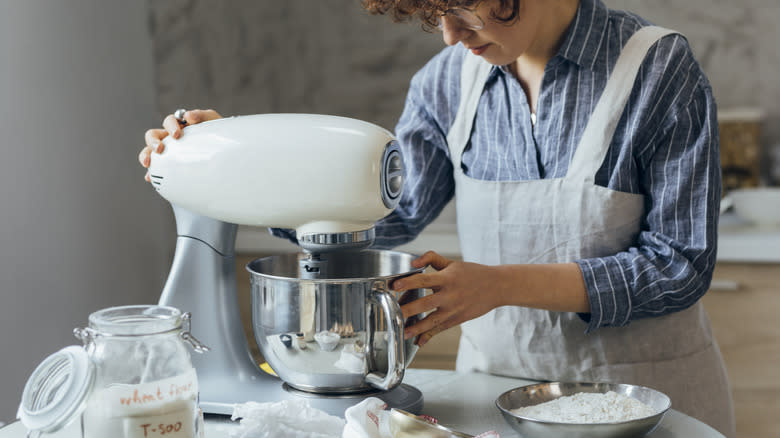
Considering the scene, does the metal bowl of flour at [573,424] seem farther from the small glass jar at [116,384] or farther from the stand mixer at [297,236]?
the small glass jar at [116,384]

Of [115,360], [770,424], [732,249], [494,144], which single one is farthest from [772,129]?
[115,360]

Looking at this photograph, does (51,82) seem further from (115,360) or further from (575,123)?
(115,360)

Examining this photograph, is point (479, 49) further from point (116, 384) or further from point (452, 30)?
point (116, 384)

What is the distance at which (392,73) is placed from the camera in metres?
2.79

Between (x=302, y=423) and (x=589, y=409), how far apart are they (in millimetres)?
327

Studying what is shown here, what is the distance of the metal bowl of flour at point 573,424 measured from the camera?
806 millimetres

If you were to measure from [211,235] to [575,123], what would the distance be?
598mm

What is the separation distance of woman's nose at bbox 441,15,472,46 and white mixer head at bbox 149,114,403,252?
0.30m

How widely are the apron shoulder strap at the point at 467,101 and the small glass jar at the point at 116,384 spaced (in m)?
0.79

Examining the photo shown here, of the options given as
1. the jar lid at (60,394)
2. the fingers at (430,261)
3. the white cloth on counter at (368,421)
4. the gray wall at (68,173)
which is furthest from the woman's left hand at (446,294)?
the gray wall at (68,173)

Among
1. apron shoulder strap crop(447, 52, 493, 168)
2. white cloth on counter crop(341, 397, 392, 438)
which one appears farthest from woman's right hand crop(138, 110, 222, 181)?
apron shoulder strap crop(447, 52, 493, 168)

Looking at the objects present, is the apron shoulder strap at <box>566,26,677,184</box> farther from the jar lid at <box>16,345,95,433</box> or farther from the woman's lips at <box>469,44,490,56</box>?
the jar lid at <box>16,345,95,433</box>

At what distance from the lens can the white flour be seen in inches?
33.5

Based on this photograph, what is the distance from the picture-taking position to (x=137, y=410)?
65 centimetres
